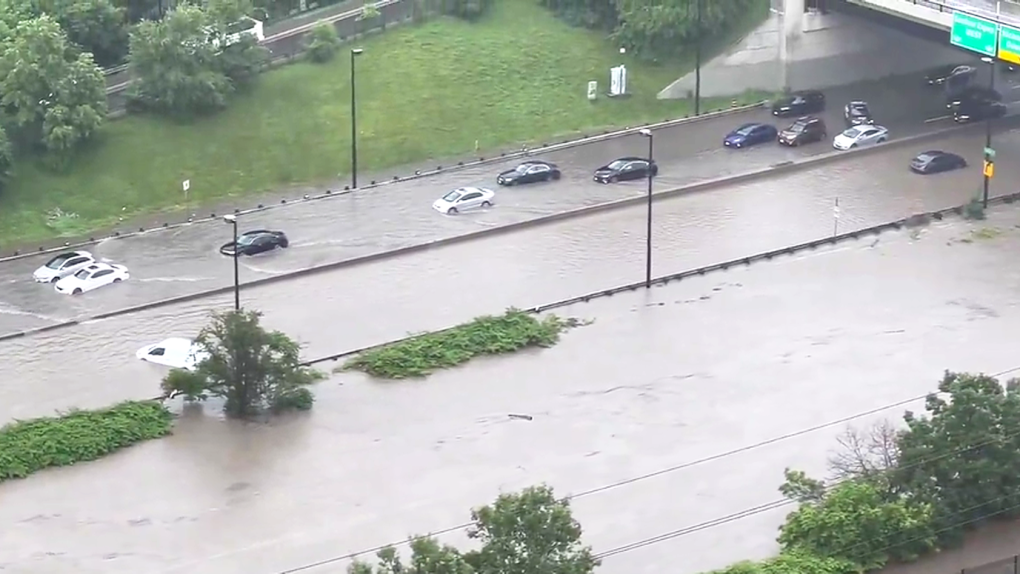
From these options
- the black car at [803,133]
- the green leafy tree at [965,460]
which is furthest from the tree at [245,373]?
the black car at [803,133]

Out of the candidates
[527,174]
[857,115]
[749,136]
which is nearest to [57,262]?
[527,174]

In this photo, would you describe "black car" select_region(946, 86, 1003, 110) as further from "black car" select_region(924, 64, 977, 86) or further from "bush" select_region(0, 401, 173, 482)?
"bush" select_region(0, 401, 173, 482)

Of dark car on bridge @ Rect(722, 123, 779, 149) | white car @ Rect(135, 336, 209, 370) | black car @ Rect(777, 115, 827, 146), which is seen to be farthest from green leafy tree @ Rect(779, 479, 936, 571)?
black car @ Rect(777, 115, 827, 146)

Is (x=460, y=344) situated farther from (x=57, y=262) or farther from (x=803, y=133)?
(x=803, y=133)

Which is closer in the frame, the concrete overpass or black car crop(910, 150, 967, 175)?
black car crop(910, 150, 967, 175)

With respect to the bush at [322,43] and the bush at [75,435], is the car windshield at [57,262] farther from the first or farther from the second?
the bush at [322,43]

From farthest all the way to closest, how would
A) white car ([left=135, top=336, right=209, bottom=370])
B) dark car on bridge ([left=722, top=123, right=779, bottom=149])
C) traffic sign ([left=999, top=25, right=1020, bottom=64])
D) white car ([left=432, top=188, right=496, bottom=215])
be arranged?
1. dark car on bridge ([left=722, top=123, right=779, bottom=149])
2. traffic sign ([left=999, top=25, right=1020, bottom=64])
3. white car ([left=432, top=188, right=496, bottom=215])
4. white car ([left=135, top=336, right=209, bottom=370])
